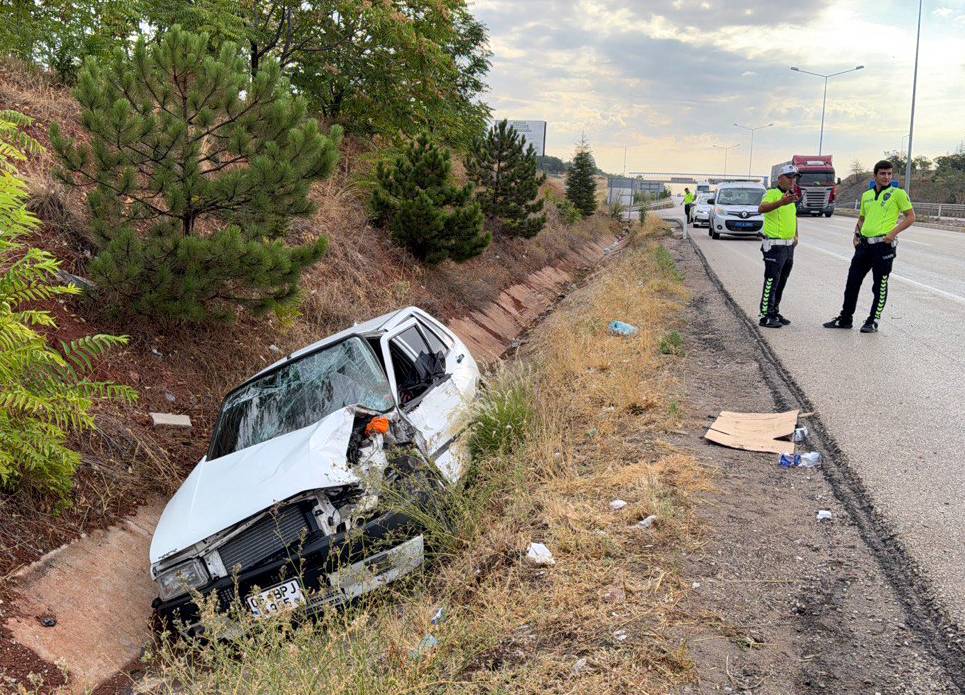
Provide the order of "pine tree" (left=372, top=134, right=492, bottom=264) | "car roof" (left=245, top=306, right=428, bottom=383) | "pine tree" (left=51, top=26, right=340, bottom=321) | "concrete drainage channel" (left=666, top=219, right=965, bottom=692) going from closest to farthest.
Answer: "concrete drainage channel" (left=666, top=219, right=965, bottom=692) < "car roof" (left=245, top=306, right=428, bottom=383) < "pine tree" (left=51, top=26, right=340, bottom=321) < "pine tree" (left=372, top=134, right=492, bottom=264)

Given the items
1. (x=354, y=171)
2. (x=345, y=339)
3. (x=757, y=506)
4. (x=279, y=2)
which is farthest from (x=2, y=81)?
(x=757, y=506)

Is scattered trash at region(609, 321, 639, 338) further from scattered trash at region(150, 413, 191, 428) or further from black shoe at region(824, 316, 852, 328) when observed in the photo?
scattered trash at region(150, 413, 191, 428)

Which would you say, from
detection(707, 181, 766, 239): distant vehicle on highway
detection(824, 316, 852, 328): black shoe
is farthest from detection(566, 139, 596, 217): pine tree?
detection(824, 316, 852, 328): black shoe

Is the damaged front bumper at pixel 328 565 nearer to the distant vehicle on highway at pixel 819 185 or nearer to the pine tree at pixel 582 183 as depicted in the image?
the pine tree at pixel 582 183

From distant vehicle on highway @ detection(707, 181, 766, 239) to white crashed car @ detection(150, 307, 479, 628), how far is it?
22710mm

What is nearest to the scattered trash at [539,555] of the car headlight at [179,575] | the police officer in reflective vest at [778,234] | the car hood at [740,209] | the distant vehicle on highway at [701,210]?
the car headlight at [179,575]

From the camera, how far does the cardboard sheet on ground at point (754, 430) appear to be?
579 centimetres

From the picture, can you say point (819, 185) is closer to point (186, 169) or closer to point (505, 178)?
point (505, 178)

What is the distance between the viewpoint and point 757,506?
15.6 ft

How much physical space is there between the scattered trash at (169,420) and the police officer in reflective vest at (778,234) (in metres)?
7.20

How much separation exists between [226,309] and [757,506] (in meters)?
6.23

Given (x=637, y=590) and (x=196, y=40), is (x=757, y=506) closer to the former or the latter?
(x=637, y=590)

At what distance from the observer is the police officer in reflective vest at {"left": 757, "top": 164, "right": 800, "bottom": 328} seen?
10.1 m

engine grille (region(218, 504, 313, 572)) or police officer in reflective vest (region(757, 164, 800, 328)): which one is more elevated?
police officer in reflective vest (region(757, 164, 800, 328))
